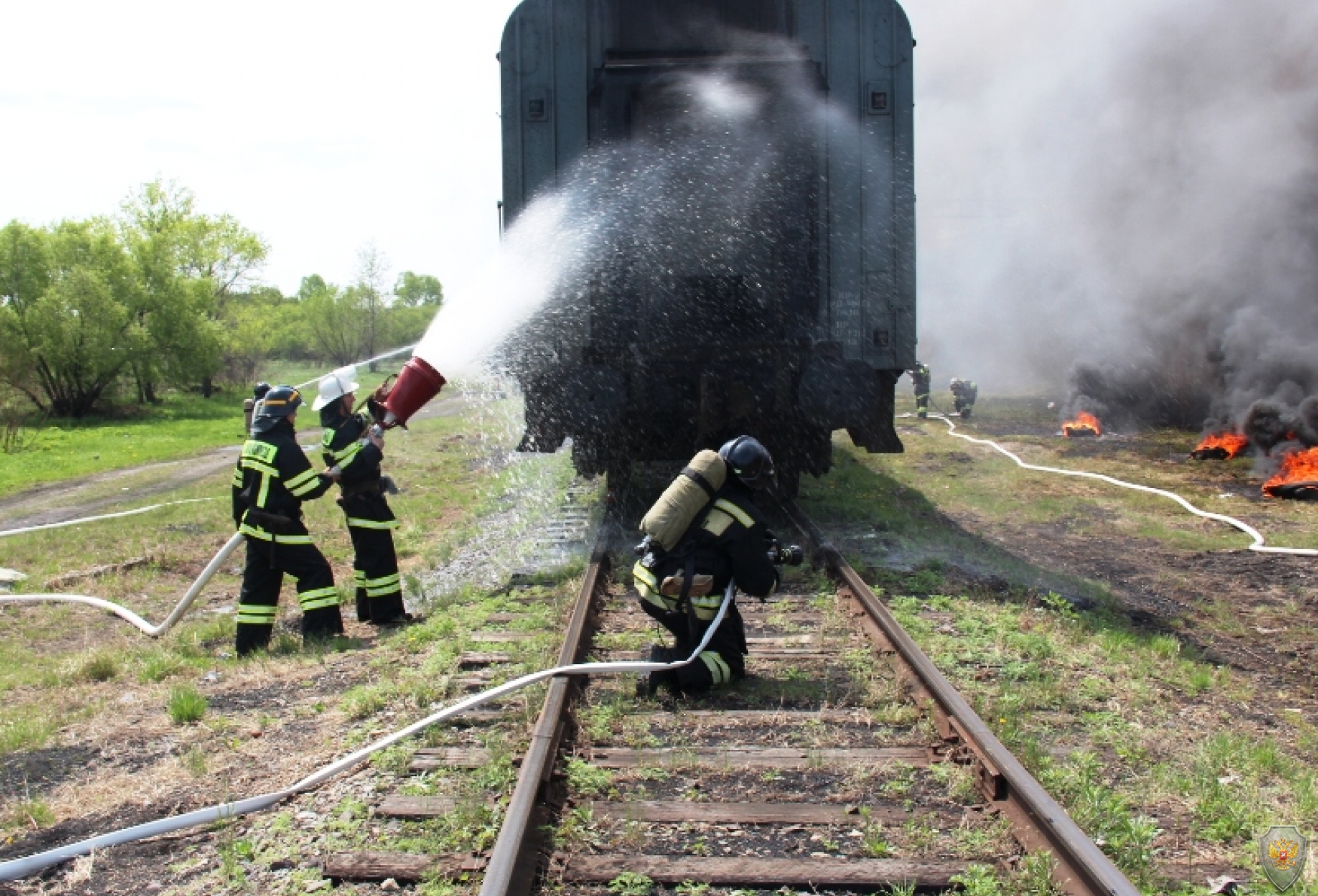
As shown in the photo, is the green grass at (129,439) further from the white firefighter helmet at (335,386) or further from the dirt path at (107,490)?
the white firefighter helmet at (335,386)

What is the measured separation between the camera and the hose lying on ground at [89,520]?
1135cm

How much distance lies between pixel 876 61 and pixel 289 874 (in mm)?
6725

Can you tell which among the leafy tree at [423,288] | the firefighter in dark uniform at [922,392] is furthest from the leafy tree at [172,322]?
the leafy tree at [423,288]

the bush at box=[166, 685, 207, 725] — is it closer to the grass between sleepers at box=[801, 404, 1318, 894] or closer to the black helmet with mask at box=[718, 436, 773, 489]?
the black helmet with mask at box=[718, 436, 773, 489]

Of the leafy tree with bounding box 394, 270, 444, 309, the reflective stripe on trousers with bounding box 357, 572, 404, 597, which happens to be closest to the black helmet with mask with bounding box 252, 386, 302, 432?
the reflective stripe on trousers with bounding box 357, 572, 404, 597

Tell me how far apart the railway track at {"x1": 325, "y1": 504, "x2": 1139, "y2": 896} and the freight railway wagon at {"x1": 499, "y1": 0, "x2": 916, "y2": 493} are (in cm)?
305

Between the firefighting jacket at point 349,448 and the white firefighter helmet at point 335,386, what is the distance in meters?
0.09

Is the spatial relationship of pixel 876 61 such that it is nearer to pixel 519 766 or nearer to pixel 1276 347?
pixel 519 766

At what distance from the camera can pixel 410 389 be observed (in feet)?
22.7

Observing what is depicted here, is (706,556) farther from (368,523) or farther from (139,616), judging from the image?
(139,616)

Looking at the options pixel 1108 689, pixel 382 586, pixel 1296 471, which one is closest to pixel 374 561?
pixel 382 586

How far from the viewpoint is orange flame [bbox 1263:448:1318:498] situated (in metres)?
10.8

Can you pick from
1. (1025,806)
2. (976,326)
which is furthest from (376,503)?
(976,326)

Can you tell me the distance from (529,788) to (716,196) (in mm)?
5521
